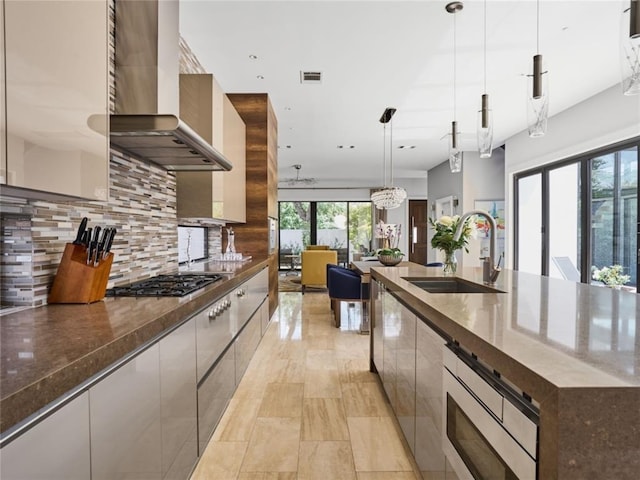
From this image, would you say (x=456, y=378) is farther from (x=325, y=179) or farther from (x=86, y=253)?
(x=325, y=179)

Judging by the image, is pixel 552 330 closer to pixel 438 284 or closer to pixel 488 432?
pixel 488 432

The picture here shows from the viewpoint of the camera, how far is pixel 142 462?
1.18 m

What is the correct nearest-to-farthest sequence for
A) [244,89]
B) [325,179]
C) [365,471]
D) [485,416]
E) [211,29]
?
[485,416] < [365,471] < [211,29] < [244,89] < [325,179]

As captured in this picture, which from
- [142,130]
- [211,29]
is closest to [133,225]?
[142,130]

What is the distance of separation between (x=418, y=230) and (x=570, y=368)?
10.9 metres

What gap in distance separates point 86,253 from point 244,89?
346cm

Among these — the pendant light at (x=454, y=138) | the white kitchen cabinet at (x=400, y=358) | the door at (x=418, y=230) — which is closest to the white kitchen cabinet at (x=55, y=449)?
the white kitchen cabinet at (x=400, y=358)

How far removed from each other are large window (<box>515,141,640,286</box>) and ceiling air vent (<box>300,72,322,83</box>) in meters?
3.67

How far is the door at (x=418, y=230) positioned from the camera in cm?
1128

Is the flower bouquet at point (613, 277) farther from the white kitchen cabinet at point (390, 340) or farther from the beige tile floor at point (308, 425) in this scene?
the white kitchen cabinet at point (390, 340)

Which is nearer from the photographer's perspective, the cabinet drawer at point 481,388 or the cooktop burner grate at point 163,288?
the cabinet drawer at point 481,388

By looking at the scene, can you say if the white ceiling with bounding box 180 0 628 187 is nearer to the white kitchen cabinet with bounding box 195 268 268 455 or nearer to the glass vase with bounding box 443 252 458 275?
the glass vase with bounding box 443 252 458 275

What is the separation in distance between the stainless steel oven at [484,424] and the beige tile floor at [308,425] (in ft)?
2.67

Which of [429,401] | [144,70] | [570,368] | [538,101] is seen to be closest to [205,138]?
[144,70]
